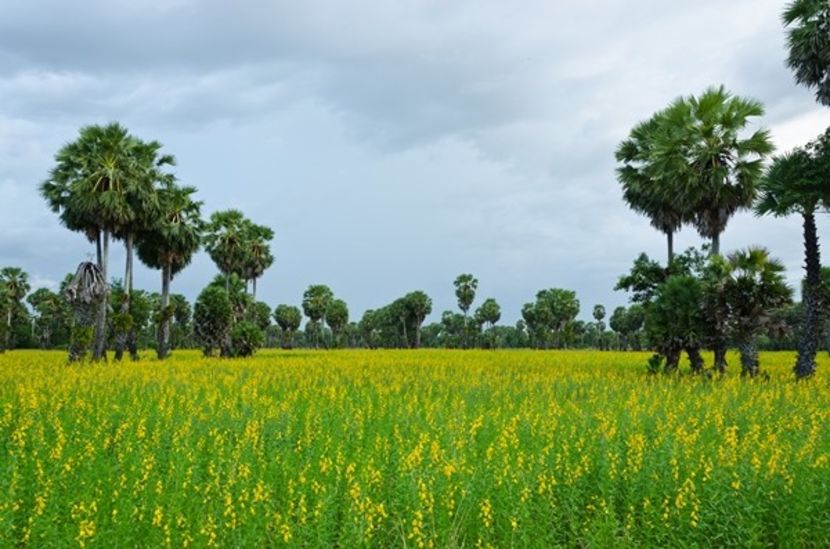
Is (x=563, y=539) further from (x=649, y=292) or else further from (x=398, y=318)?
(x=398, y=318)

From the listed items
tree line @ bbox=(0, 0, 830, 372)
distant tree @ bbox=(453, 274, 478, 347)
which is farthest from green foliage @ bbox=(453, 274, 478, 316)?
tree line @ bbox=(0, 0, 830, 372)

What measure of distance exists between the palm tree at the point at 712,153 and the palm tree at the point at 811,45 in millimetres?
4504

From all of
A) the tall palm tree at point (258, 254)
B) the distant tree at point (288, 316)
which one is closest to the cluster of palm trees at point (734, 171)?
the tall palm tree at point (258, 254)

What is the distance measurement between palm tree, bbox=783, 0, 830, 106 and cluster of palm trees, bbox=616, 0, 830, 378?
0.11 ft

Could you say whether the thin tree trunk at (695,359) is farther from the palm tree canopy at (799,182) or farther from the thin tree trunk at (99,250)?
the thin tree trunk at (99,250)

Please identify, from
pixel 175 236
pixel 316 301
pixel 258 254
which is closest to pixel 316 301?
pixel 316 301

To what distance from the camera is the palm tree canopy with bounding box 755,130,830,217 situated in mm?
22078

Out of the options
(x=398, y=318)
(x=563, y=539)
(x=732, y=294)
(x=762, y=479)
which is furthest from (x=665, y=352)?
(x=398, y=318)

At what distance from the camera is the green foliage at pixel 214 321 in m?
41.6

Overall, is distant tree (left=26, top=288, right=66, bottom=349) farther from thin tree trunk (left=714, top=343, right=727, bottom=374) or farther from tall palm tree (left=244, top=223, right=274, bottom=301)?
thin tree trunk (left=714, top=343, right=727, bottom=374)

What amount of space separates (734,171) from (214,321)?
108 ft

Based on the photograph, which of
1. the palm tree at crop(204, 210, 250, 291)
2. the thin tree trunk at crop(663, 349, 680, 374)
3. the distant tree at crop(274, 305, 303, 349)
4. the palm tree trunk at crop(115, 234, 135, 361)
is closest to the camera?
the thin tree trunk at crop(663, 349, 680, 374)

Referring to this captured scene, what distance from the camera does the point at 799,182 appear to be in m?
22.2

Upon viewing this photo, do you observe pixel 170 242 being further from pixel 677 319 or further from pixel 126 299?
pixel 677 319
